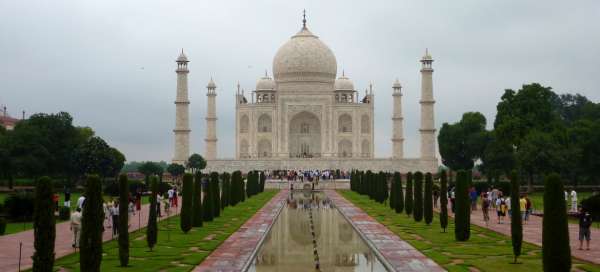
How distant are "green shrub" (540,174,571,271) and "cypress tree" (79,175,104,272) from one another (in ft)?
18.3

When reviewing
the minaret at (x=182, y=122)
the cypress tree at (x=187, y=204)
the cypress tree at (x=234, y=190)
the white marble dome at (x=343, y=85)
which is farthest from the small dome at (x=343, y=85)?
the cypress tree at (x=187, y=204)

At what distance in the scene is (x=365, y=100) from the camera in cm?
5250

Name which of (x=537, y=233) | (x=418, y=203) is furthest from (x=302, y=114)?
(x=537, y=233)

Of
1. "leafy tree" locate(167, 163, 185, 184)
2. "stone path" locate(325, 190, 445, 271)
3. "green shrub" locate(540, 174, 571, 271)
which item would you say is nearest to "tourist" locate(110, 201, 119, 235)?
"stone path" locate(325, 190, 445, 271)

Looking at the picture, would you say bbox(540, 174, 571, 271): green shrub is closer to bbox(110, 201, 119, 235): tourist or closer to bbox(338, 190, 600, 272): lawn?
bbox(338, 190, 600, 272): lawn

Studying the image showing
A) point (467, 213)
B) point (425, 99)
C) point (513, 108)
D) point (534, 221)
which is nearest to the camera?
point (467, 213)

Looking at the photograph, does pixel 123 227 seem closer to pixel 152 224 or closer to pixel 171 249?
pixel 152 224

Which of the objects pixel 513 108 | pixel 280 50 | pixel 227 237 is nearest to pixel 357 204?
pixel 227 237

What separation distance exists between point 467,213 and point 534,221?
202 inches

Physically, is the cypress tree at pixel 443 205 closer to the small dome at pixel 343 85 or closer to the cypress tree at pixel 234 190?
the cypress tree at pixel 234 190

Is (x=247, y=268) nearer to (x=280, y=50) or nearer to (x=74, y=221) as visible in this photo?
(x=74, y=221)

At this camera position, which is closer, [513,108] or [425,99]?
[513,108]

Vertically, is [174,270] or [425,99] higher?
[425,99]

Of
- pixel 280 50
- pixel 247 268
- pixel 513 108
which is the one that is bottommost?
pixel 247 268
